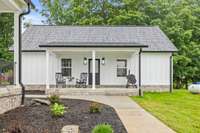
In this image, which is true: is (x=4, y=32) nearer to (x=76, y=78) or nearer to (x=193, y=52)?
(x=76, y=78)

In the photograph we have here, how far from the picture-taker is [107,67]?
85.0 feet

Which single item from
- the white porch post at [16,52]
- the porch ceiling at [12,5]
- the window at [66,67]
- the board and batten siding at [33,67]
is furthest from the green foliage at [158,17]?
the white porch post at [16,52]

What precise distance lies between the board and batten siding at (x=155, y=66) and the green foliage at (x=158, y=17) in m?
6.87

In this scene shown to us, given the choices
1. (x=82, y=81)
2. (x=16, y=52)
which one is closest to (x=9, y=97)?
(x=16, y=52)

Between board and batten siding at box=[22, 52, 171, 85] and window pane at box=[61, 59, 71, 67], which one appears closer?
board and batten siding at box=[22, 52, 171, 85]

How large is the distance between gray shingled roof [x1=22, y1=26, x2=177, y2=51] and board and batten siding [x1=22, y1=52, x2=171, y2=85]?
67cm

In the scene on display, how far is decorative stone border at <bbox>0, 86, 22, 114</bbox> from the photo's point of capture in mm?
11570

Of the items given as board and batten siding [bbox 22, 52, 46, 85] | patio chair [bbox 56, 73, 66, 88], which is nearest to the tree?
board and batten siding [bbox 22, 52, 46, 85]

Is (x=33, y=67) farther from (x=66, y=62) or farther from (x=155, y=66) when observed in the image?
(x=155, y=66)

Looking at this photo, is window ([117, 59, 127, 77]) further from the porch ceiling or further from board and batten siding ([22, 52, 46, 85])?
the porch ceiling

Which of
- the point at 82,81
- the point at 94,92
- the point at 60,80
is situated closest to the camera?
the point at 94,92

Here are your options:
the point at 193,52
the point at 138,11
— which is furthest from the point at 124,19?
the point at 193,52

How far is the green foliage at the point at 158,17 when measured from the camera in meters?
33.8

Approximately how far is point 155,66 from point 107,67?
3252mm
